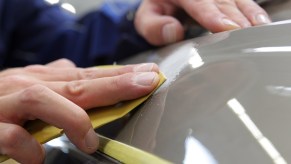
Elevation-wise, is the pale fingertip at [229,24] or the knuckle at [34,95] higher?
the pale fingertip at [229,24]

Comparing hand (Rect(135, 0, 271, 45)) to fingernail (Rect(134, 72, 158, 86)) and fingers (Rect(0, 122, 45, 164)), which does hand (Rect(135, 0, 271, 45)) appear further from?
fingers (Rect(0, 122, 45, 164))

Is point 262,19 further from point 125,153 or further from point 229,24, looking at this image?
point 125,153

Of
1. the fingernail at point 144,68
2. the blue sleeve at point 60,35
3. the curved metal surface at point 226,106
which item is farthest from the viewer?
the blue sleeve at point 60,35

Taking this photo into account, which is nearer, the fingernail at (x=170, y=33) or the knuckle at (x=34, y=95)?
the knuckle at (x=34, y=95)

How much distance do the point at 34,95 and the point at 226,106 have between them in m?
0.16

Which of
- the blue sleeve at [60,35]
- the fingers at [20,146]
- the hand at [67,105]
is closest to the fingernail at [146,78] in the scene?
the hand at [67,105]

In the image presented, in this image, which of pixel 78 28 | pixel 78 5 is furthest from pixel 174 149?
A: pixel 78 5

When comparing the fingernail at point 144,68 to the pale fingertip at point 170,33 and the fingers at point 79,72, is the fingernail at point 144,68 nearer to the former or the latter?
the fingers at point 79,72

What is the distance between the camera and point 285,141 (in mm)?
226

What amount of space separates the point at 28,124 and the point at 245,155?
212 mm

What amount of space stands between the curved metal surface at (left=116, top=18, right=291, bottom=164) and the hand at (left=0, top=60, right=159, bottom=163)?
22 millimetres

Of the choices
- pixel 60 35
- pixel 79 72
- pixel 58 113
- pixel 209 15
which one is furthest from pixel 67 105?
pixel 60 35

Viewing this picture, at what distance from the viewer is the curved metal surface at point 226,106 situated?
0.24 meters

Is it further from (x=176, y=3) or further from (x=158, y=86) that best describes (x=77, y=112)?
(x=176, y=3)
